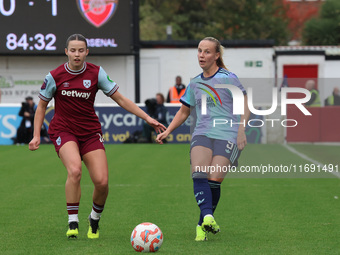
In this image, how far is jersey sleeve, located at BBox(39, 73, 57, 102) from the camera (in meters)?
7.46

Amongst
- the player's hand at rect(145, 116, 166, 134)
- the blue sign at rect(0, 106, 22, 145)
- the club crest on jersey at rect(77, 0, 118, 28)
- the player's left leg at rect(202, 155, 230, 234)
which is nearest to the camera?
the player's left leg at rect(202, 155, 230, 234)

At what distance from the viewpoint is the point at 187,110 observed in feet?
25.2

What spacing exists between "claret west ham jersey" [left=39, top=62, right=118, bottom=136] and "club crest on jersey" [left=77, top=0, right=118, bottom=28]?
20430mm

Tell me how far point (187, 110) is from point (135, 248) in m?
1.60

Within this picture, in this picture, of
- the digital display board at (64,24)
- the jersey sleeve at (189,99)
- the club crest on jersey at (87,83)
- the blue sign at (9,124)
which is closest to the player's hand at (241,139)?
the jersey sleeve at (189,99)

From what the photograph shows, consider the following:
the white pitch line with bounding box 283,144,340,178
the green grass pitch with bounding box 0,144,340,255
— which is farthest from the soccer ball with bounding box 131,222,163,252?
the white pitch line with bounding box 283,144,340,178

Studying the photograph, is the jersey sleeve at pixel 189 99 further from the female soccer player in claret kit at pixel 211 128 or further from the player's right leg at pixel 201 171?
the player's right leg at pixel 201 171

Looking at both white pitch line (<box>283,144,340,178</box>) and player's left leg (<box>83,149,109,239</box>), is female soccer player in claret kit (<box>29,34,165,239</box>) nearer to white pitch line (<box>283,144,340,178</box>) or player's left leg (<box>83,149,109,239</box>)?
player's left leg (<box>83,149,109,239</box>)

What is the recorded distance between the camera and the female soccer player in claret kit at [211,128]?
7.35m

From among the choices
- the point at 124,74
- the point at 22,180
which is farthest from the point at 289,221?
the point at 124,74

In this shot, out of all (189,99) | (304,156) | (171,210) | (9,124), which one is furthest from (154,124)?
(9,124)

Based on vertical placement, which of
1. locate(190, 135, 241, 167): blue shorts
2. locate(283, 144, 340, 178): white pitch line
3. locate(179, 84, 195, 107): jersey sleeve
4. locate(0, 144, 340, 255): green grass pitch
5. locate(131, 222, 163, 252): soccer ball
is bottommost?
locate(283, 144, 340, 178): white pitch line

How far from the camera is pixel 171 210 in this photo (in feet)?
31.9

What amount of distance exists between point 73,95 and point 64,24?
813 inches
